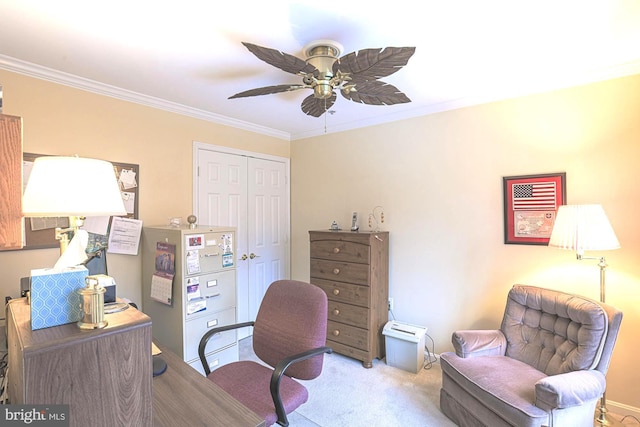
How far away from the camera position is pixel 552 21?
1.68 metres

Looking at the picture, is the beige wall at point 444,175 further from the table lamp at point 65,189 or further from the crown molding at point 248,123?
the table lamp at point 65,189

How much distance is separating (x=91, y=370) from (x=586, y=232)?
2.55 meters

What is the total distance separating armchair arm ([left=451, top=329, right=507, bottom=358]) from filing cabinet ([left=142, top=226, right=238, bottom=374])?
1.82 meters

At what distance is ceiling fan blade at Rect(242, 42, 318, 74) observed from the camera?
1.46 metres

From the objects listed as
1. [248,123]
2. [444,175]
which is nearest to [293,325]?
[444,175]

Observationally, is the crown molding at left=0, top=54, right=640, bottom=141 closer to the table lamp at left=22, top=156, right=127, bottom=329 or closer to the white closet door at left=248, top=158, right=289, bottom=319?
the white closet door at left=248, top=158, right=289, bottom=319

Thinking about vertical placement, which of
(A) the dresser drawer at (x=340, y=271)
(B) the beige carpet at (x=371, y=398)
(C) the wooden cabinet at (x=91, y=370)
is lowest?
(B) the beige carpet at (x=371, y=398)

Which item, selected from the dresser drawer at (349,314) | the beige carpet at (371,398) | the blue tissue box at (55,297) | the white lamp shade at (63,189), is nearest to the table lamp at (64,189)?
the white lamp shade at (63,189)

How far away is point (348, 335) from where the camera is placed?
307 cm

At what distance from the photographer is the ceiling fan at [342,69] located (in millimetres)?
1461

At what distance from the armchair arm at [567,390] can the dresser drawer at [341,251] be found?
1563 mm

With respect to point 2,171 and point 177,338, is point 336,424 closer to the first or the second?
point 177,338

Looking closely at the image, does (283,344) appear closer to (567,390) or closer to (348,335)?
(348,335)

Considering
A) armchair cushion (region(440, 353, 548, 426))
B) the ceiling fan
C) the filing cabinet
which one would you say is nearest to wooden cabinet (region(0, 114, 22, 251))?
the ceiling fan
